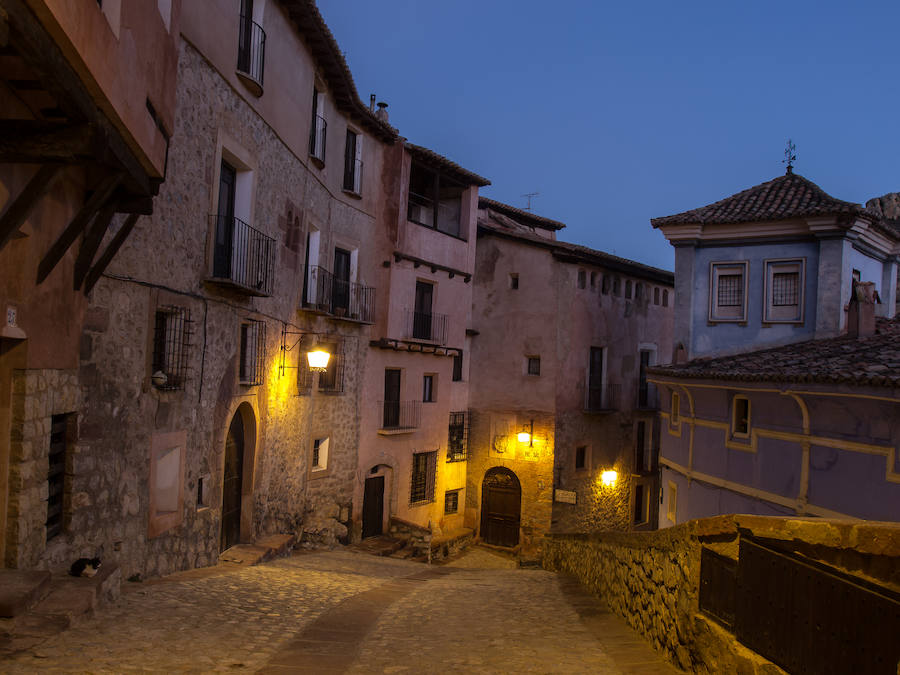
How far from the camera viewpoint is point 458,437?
83.3 ft

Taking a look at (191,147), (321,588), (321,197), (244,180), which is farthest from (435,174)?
(321,588)

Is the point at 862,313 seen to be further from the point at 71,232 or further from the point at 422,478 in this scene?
the point at 71,232

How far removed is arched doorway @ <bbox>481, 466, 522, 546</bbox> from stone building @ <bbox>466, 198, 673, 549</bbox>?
0.11 feet

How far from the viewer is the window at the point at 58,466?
760 cm

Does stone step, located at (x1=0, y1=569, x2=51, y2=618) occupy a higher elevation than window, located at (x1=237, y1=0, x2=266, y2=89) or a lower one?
lower

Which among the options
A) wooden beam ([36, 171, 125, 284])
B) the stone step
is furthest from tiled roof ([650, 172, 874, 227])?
the stone step

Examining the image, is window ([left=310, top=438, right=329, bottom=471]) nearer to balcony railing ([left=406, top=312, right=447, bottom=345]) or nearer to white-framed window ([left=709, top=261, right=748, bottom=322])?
balcony railing ([left=406, top=312, right=447, bottom=345])

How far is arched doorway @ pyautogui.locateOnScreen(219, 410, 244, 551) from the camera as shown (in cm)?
1288

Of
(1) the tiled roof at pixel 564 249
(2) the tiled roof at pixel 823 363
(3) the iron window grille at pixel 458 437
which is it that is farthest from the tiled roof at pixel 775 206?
(3) the iron window grille at pixel 458 437

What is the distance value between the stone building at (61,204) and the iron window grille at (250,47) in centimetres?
375

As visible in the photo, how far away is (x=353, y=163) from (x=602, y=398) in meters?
12.7

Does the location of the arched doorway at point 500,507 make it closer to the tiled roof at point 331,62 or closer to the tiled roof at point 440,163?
the tiled roof at point 440,163

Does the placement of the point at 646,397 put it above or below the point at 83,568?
above

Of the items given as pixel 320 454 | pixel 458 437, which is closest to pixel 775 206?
pixel 320 454
